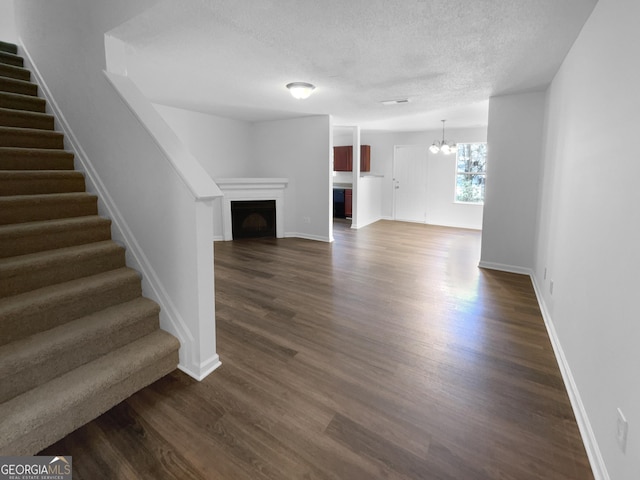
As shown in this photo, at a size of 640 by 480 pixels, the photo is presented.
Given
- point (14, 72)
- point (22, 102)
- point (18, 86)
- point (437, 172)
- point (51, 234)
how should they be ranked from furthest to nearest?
point (437, 172), point (14, 72), point (18, 86), point (22, 102), point (51, 234)

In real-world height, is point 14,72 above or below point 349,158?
above

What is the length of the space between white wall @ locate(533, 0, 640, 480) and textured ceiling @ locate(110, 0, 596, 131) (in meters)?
0.43

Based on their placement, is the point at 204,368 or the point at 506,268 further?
the point at 506,268

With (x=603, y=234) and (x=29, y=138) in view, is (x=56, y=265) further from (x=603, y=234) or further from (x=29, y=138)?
(x=603, y=234)

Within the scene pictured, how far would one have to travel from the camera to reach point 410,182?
8.11 metres

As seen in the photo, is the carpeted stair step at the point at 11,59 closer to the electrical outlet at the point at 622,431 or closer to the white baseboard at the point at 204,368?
the white baseboard at the point at 204,368

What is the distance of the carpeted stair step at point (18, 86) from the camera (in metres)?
2.86

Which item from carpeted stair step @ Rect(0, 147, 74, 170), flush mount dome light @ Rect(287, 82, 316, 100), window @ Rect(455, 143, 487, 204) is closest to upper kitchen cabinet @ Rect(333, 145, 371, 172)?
window @ Rect(455, 143, 487, 204)

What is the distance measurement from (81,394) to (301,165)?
510 centimetres

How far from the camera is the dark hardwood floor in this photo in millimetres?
1421

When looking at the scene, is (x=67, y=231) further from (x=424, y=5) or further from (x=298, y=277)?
(x=424, y=5)

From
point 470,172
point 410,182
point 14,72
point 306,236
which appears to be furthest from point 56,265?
point 470,172

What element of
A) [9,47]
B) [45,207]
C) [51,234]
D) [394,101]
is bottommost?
[51,234]

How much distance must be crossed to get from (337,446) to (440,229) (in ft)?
21.2
